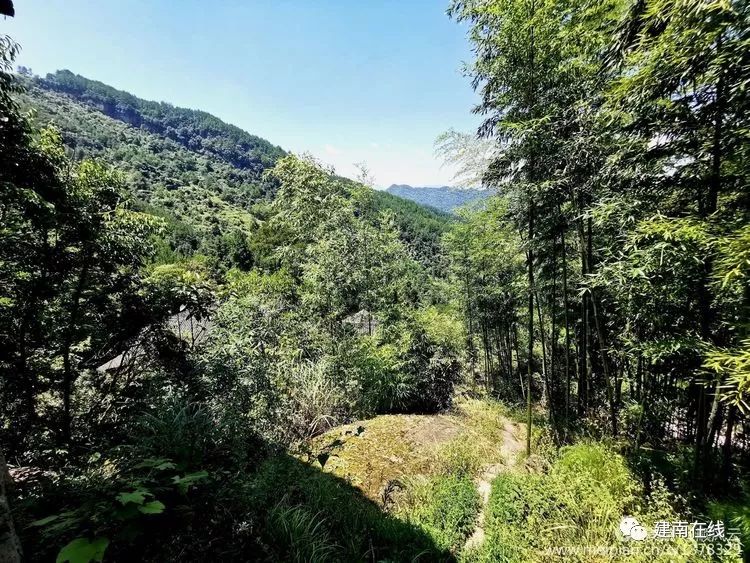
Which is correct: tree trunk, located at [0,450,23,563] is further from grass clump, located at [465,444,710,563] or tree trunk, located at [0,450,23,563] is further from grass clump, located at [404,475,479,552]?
grass clump, located at [465,444,710,563]

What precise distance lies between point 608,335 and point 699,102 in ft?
16.2

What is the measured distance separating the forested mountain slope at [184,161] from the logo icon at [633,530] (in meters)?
7.04

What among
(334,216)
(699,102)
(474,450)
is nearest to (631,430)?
(474,450)

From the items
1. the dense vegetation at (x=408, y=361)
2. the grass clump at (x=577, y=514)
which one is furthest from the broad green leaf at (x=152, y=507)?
the grass clump at (x=577, y=514)

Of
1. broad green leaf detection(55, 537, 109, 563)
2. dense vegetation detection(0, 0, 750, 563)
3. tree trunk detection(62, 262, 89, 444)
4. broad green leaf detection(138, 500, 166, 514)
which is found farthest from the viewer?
tree trunk detection(62, 262, 89, 444)

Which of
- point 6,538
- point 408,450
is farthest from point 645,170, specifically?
point 6,538

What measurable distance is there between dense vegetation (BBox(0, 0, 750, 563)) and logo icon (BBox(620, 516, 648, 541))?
86 mm

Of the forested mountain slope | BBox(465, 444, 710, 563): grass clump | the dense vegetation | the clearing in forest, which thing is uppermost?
the forested mountain slope

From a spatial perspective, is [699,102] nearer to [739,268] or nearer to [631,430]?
[739,268]

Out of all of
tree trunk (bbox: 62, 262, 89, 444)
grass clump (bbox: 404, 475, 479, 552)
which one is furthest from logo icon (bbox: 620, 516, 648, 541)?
tree trunk (bbox: 62, 262, 89, 444)

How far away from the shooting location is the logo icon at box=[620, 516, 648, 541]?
291cm

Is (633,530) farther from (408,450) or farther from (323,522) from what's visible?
(323,522)

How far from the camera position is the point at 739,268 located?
6.75ft

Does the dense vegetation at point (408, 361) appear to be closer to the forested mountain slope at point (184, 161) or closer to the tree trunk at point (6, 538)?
the tree trunk at point (6, 538)
